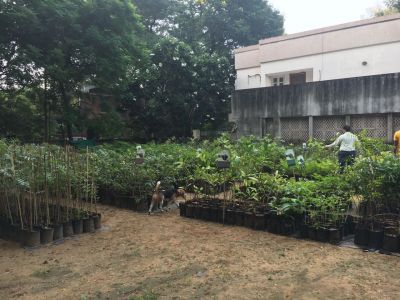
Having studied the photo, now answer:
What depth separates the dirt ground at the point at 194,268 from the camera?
154 inches

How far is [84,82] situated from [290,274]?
14.2 metres

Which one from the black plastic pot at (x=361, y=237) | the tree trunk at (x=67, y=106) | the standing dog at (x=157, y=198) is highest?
the tree trunk at (x=67, y=106)

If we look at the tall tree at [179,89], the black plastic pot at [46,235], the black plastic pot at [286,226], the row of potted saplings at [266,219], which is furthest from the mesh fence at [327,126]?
the black plastic pot at [46,235]

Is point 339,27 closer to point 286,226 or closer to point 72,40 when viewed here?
point 72,40

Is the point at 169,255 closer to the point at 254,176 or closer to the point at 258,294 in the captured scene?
the point at 258,294

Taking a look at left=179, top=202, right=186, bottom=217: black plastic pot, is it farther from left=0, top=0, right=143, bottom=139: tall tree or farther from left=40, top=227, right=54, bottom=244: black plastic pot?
left=0, top=0, right=143, bottom=139: tall tree

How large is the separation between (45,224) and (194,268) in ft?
9.33

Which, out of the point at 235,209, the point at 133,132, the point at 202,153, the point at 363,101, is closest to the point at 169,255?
the point at 235,209

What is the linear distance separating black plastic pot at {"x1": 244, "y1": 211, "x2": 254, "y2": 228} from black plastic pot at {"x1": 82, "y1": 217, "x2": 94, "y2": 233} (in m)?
2.68

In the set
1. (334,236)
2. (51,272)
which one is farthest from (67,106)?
(334,236)

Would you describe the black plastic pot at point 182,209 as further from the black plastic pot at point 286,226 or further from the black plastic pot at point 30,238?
the black plastic pot at point 30,238

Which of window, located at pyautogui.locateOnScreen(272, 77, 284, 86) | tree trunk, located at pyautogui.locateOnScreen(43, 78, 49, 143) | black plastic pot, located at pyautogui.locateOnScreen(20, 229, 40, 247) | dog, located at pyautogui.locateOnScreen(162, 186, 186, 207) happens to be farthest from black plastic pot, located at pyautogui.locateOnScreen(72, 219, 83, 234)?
window, located at pyautogui.locateOnScreen(272, 77, 284, 86)

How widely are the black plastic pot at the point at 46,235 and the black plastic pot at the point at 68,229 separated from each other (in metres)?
0.28

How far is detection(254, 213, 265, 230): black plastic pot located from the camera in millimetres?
6227
